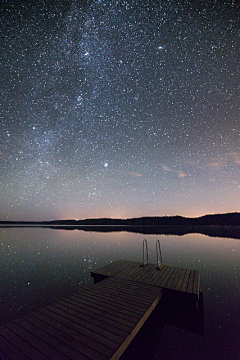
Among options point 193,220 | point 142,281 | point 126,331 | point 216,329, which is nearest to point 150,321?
point 142,281

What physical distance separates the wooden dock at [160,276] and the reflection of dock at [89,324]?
47 mm

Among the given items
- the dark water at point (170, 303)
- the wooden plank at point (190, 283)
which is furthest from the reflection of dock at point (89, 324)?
the dark water at point (170, 303)

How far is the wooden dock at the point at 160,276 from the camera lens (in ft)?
24.5

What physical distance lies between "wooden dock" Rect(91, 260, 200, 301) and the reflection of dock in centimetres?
5

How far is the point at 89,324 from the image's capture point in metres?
4.49

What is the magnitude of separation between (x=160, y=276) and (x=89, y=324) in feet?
18.0

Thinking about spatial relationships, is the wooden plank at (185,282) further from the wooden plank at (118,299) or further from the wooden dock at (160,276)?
the wooden plank at (118,299)

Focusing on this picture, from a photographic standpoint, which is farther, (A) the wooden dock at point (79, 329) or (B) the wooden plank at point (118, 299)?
(B) the wooden plank at point (118, 299)

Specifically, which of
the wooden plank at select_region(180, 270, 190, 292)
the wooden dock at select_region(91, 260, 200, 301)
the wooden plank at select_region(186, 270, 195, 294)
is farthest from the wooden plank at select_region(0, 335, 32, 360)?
the wooden plank at select_region(186, 270, 195, 294)

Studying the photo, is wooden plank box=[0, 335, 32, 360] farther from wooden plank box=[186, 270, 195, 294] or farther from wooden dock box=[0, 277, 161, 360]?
wooden plank box=[186, 270, 195, 294]

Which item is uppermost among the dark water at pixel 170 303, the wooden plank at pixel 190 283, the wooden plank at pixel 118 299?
the wooden plank at pixel 118 299

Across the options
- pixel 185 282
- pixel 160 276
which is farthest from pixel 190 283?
pixel 160 276

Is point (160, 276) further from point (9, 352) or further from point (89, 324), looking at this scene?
point (9, 352)

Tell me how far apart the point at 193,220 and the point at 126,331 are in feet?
405
